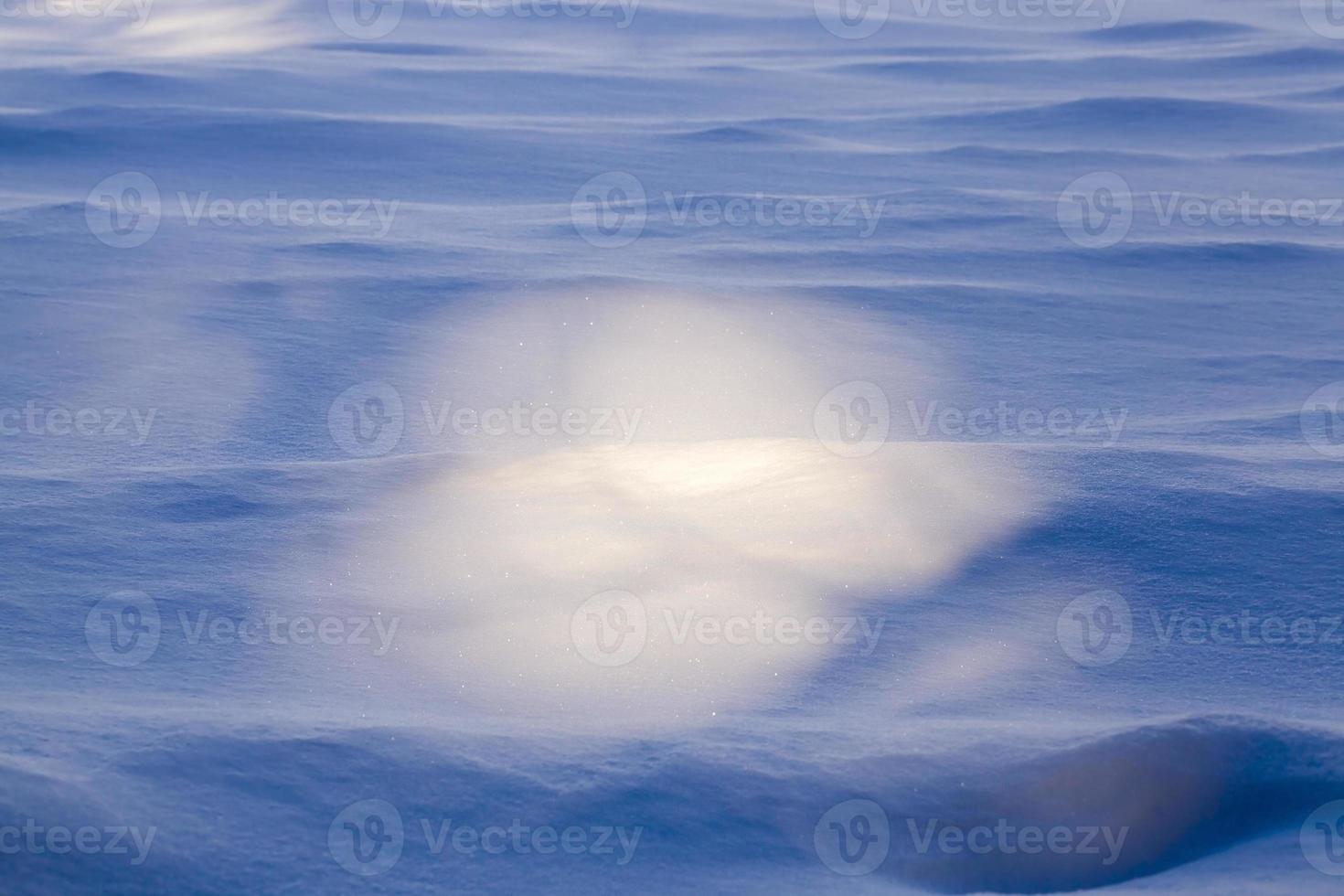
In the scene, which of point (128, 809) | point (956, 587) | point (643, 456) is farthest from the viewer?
point (643, 456)

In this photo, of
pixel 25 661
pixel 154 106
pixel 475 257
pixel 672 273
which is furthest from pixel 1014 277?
pixel 154 106

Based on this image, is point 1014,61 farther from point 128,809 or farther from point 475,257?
point 128,809

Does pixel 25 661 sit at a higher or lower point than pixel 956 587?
lower

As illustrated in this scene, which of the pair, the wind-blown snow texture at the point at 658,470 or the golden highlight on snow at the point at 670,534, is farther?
the golden highlight on snow at the point at 670,534

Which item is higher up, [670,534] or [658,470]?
[658,470]
